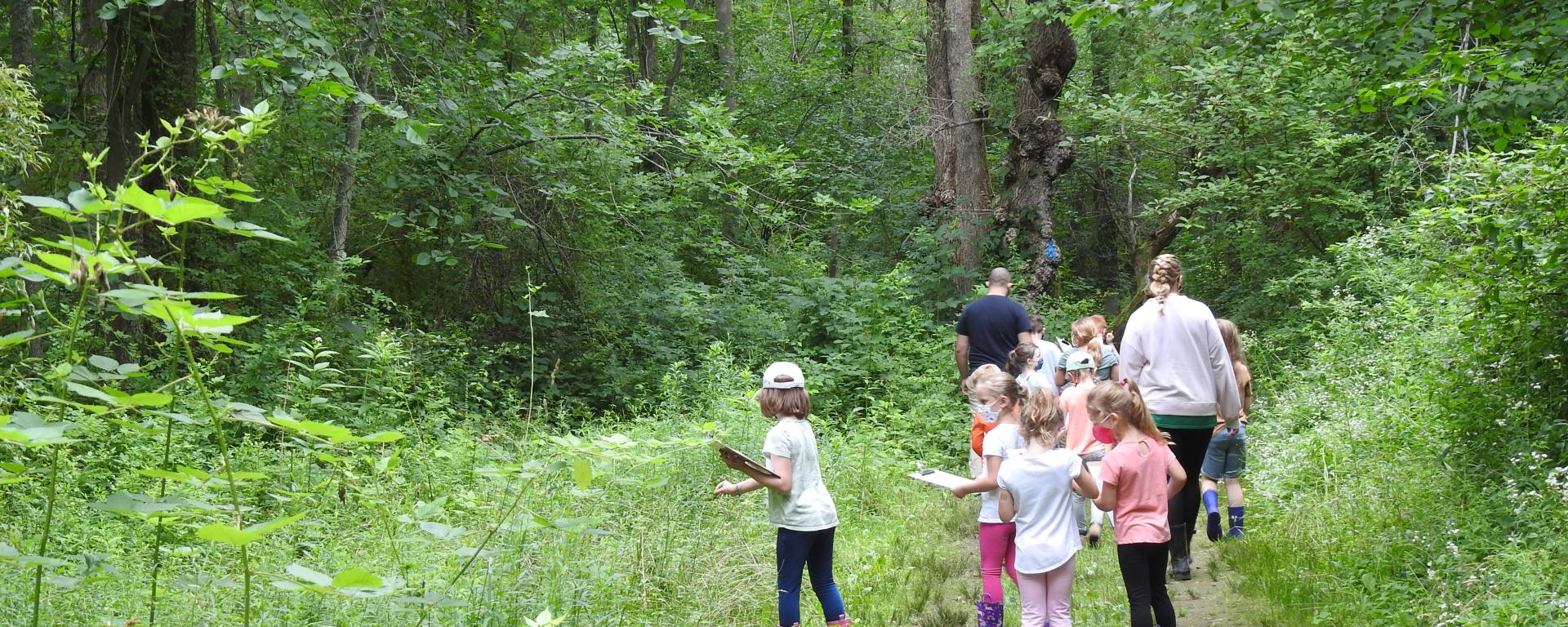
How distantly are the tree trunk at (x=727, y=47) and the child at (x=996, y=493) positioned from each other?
1698cm

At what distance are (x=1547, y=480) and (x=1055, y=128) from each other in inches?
443

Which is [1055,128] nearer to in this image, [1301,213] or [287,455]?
[1301,213]

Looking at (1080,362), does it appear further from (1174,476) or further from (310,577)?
(310,577)

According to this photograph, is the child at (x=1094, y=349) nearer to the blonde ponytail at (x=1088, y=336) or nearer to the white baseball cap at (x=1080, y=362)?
the blonde ponytail at (x=1088, y=336)

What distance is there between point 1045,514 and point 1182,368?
4.92ft

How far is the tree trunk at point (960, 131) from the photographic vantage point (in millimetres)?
15727

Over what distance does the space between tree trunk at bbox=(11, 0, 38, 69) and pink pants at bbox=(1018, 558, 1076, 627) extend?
9341mm

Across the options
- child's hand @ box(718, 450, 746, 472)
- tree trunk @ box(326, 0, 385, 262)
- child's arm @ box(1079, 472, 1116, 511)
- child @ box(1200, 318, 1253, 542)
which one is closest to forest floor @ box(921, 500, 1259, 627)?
child @ box(1200, 318, 1253, 542)

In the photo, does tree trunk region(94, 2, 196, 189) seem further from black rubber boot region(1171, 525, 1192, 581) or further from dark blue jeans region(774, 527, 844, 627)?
black rubber boot region(1171, 525, 1192, 581)

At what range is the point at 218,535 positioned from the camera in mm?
2068

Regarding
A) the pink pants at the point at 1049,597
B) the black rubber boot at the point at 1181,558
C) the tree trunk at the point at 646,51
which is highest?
the tree trunk at the point at 646,51

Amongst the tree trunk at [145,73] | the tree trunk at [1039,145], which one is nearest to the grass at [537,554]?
the tree trunk at [145,73]

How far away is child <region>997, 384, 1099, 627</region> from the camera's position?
186 inches

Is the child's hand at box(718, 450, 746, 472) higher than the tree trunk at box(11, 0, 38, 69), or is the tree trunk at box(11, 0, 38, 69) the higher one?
the tree trunk at box(11, 0, 38, 69)
